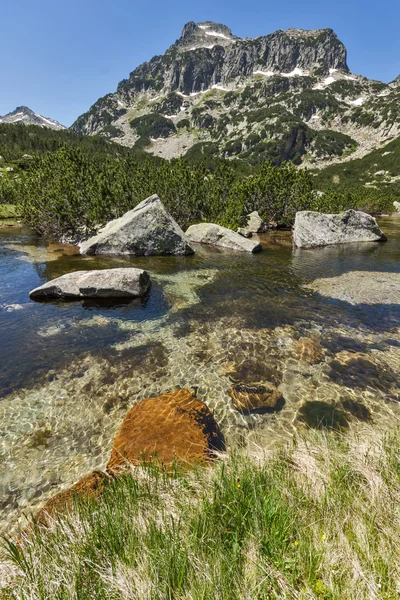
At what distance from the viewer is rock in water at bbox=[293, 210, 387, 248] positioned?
3353 cm

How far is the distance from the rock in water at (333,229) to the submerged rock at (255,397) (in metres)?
28.2

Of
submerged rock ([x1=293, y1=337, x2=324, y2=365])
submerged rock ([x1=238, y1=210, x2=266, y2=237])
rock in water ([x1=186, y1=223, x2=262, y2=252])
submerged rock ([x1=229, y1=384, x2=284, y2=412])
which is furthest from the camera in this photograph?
submerged rock ([x1=238, y1=210, x2=266, y2=237])

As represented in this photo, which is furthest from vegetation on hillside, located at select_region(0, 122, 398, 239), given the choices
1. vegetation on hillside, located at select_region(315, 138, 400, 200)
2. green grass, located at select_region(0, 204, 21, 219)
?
vegetation on hillside, located at select_region(315, 138, 400, 200)

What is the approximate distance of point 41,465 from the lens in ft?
19.7

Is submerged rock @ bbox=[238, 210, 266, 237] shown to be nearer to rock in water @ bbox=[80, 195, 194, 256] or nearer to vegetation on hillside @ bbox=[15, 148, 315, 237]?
vegetation on hillside @ bbox=[15, 148, 315, 237]

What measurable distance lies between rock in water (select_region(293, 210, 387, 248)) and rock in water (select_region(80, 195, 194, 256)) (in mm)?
16232

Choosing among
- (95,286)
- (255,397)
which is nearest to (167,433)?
(255,397)

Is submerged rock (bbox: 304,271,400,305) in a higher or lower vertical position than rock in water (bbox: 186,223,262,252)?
lower

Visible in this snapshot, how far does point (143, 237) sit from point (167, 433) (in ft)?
71.6

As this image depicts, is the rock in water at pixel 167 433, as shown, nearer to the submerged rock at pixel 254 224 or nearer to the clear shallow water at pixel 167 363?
the clear shallow water at pixel 167 363

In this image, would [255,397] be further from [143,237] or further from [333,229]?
[333,229]

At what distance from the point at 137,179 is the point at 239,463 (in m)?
42.5

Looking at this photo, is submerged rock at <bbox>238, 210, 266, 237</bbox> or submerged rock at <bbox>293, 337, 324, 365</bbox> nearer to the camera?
submerged rock at <bbox>293, 337, 324, 365</bbox>

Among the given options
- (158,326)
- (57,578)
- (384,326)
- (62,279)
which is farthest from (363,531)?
(62,279)
